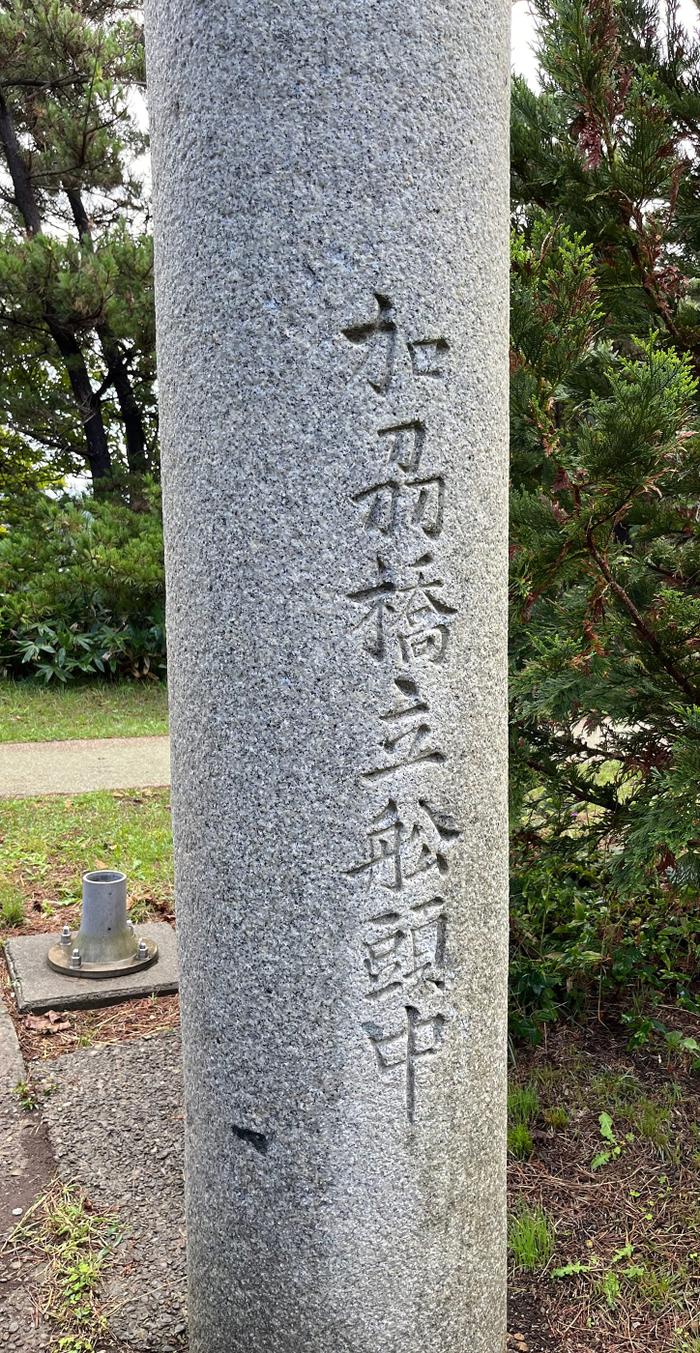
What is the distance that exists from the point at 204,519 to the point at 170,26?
0.74m

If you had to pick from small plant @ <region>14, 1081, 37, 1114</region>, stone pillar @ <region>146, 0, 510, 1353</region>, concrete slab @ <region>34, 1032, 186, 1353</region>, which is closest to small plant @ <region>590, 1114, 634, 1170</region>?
stone pillar @ <region>146, 0, 510, 1353</region>

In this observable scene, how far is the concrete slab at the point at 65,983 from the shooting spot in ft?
11.0

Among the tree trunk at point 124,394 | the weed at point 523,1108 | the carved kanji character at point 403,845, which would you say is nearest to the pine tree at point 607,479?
the weed at point 523,1108

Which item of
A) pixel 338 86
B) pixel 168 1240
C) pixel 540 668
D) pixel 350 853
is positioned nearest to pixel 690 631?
pixel 540 668

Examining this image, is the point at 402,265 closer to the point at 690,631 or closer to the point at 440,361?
the point at 440,361

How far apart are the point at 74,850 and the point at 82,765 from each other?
1.99m

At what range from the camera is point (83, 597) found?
384 inches

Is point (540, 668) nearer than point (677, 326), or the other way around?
point (540, 668)

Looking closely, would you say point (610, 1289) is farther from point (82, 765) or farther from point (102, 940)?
point (82, 765)

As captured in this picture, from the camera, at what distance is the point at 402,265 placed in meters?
1.57

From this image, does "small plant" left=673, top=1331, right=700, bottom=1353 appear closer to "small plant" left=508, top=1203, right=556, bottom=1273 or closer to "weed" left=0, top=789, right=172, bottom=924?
"small plant" left=508, top=1203, right=556, bottom=1273

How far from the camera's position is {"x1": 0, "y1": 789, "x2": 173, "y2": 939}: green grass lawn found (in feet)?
14.0

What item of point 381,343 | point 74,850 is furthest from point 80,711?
point 381,343

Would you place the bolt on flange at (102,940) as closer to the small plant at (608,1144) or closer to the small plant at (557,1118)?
the small plant at (557,1118)
